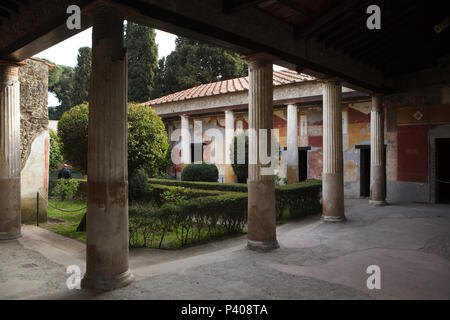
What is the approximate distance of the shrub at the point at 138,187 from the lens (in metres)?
10.1

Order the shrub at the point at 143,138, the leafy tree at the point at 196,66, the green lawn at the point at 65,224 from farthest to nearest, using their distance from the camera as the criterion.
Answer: the leafy tree at the point at 196,66, the shrub at the point at 143,138, the green lawn at the point at 65,224

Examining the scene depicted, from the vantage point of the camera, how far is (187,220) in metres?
6.16

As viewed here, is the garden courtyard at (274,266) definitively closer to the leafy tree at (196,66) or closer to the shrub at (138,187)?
the shrub at (138,187)

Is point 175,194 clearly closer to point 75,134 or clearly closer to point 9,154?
point 75,134

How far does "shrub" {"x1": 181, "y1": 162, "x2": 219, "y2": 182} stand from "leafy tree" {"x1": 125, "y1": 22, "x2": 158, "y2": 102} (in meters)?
13.2

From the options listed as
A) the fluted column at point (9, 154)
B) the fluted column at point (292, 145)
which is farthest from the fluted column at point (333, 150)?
the fluted column at point (9, 154)

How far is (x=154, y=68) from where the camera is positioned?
81.3 ft

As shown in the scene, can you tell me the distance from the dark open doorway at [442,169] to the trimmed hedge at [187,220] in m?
7.12

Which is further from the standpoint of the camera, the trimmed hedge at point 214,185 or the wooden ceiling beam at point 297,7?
the trimmed hedge at point 214,185

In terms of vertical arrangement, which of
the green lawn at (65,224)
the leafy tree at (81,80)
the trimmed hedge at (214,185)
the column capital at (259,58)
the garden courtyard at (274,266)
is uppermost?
the leafy tree at (81,80)

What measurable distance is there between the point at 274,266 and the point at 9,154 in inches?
205

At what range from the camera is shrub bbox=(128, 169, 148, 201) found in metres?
10.1

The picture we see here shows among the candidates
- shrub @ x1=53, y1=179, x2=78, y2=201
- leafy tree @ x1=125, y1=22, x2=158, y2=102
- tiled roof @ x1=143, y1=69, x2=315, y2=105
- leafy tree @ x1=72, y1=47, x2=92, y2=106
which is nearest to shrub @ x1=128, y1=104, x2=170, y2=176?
shrub @ x1=53, y1=179, x2=78, y2=201
